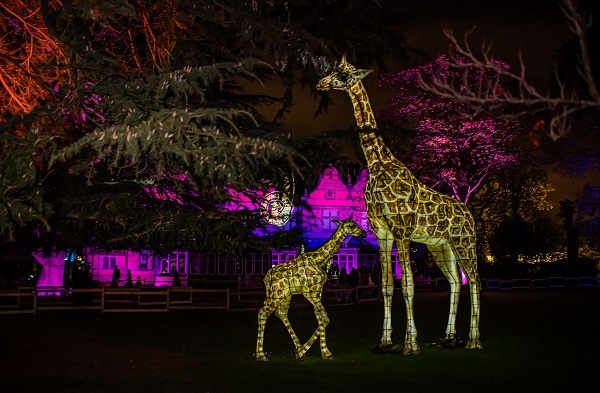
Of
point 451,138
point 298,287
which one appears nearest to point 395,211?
point 298,287

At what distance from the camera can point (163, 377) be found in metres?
11.7

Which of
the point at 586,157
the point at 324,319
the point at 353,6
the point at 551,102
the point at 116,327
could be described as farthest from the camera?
the point at 586,157

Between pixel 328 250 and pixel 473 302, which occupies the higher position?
pixel 328 250

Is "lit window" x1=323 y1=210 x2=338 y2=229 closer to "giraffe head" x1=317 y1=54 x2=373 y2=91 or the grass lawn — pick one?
the grass lawn

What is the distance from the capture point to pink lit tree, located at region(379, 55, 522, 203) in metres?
37.8

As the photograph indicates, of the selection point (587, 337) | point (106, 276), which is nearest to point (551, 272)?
point (106, 276)

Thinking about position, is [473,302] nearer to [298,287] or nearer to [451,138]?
[298,287]

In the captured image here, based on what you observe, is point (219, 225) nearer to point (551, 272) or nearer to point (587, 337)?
point (587, 337)

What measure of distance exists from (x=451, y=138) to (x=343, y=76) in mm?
25149

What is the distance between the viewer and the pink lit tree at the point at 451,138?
3778cm

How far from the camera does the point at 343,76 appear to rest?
1409 cm

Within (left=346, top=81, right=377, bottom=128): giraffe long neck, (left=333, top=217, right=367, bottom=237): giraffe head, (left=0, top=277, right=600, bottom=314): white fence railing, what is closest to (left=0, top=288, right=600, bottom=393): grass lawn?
(left=333, top=217, right=367, bottom=237): giraffe head

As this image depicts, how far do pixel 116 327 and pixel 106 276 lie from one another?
3025cm

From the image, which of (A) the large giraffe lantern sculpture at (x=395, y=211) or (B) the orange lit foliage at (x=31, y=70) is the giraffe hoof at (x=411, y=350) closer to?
(A) the large giraffe lantern sculpture at (x=395, y=211)
